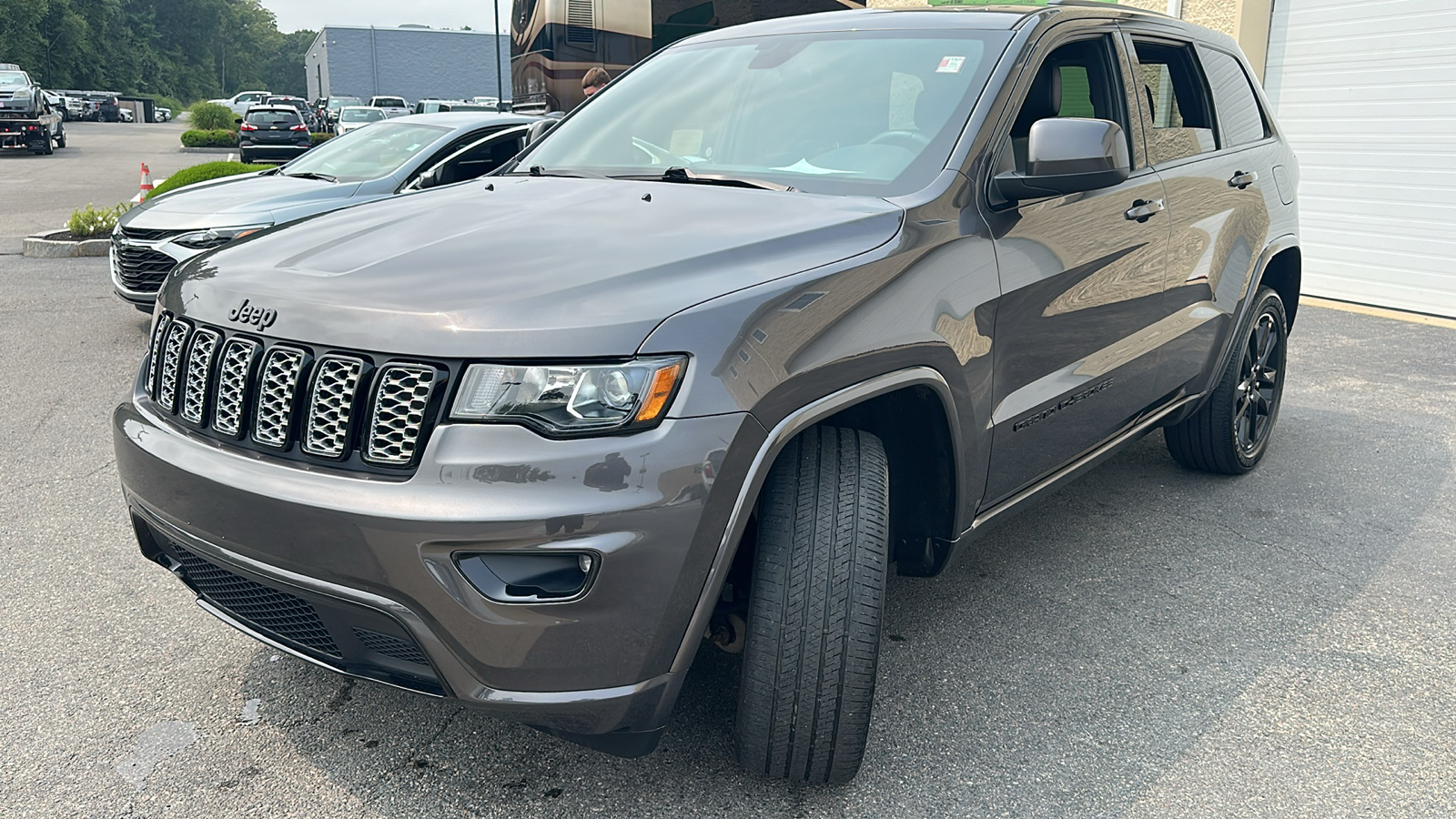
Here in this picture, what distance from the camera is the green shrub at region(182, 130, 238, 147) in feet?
100

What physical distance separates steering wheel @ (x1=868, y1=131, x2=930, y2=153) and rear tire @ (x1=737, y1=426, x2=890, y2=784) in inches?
36.6

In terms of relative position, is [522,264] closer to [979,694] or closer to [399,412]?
[399,412]

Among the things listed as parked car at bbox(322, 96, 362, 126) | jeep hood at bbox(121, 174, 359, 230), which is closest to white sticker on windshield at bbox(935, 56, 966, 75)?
jeep hood at bbox(121, 174, 359, 230)

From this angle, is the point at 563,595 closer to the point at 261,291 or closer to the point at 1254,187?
the point at 261,291

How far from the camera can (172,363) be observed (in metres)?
2.49

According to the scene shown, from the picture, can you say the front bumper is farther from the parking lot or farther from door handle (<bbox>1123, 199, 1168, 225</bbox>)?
door handle (<bbox>1123, 199, 1168, 225</bbox>)

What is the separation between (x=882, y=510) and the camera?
2322mm

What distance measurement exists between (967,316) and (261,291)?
155 centimetres

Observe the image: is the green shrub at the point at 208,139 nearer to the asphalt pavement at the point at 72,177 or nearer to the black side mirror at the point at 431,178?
the asphalt pavement at the point at 72,177

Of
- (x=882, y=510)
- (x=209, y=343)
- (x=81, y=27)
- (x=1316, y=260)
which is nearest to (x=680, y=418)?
(x=882, y=510)

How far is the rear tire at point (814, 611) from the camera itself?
2.20 metres

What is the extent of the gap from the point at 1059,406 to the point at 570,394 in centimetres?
162

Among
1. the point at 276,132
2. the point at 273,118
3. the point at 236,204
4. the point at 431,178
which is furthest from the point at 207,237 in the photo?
the point at 273,118

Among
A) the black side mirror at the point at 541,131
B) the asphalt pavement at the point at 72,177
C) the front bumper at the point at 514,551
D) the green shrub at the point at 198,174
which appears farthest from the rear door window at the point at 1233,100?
the asphalt pavement at the point at 72,177
